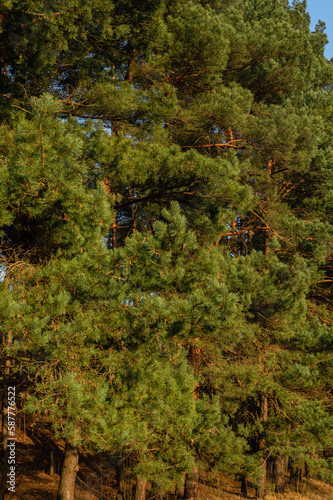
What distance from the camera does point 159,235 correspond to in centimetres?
532

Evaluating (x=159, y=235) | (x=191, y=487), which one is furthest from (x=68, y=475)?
(x=159, y=235)

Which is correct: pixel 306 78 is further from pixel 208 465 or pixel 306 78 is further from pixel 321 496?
pixel 321 496

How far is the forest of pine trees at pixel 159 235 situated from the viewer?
4918 mm

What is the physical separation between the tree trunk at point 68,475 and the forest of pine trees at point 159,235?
0.02 metres

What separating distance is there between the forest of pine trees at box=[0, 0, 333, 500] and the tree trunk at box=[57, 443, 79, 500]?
0.08 feet

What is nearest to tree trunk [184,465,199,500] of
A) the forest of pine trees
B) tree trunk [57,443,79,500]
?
the forest of pine trees

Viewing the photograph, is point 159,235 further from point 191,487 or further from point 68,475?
point 191,487

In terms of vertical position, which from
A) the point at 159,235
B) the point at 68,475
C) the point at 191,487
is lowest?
the point at 191,487

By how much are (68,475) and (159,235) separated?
3864 mm

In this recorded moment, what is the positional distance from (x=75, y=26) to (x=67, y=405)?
5122 mm

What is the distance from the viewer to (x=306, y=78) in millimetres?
11516

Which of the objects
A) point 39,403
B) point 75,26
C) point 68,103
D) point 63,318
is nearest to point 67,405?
point 39,403

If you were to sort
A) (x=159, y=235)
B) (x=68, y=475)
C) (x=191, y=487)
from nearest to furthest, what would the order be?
(x=159, y=235) < (x=68, y=475) < (x=191, y=487)

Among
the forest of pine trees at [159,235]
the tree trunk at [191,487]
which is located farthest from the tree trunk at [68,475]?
the tree trunk at [191,487]
